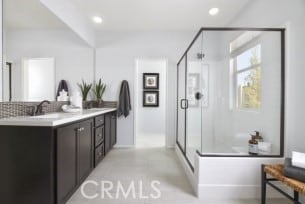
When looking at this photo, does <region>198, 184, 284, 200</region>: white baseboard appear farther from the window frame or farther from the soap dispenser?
the window frame

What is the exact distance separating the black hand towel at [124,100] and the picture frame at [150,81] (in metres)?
2.17

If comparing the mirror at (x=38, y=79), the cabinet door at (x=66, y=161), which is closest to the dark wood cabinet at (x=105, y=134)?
the mirror at (x=38, y=79)

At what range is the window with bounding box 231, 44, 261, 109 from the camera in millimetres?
3021

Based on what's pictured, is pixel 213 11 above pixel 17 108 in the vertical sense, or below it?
above

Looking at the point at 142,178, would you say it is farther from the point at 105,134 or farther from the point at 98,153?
the point at 105,134

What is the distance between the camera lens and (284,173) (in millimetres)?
1844

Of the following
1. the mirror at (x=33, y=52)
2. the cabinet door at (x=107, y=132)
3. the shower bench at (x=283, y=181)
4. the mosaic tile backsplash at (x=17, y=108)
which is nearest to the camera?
the shower bench at (x=283, y=181)

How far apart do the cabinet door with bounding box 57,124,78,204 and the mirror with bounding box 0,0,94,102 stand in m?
0.72

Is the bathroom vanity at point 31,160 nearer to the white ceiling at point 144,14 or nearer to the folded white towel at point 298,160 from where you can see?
the white ceiling at point 144,14

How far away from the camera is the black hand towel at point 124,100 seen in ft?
15.5

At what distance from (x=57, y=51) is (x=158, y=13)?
1.86 meters

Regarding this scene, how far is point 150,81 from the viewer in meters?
6.89

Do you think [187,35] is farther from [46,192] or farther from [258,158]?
[46,192]

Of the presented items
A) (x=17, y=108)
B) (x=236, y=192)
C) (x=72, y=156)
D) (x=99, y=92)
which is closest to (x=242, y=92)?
(x=236, y=192)
